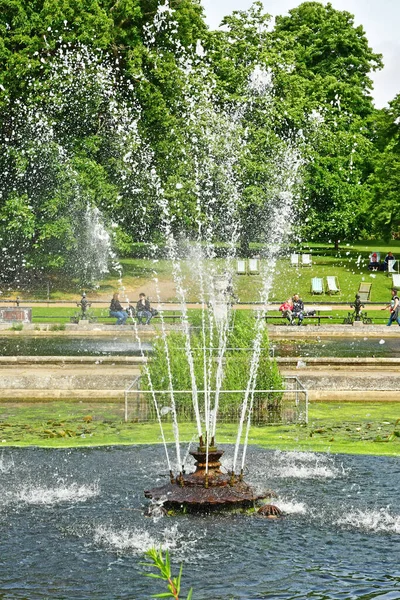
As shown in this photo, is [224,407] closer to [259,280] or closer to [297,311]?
[297,311]

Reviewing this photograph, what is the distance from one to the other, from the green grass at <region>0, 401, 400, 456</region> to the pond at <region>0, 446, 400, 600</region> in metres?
1.13

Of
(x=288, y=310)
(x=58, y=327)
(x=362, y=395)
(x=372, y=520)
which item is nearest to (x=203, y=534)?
(x=372, y=520)

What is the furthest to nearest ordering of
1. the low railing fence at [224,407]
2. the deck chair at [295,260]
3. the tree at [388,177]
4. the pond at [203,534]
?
Answer: the deck chair at [295,260], the tree at [388,177], the low railing fence at [224,407], the pond at [203,534]

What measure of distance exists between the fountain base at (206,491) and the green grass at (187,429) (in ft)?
11.2

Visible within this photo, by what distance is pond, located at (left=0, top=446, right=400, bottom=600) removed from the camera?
423 inches

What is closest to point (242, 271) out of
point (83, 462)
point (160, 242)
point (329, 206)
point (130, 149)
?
point (160, 242)

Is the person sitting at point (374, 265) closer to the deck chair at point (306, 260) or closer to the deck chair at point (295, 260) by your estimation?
the deck chair at point (306, 260)

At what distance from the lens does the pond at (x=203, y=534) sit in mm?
10734

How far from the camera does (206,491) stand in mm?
13250

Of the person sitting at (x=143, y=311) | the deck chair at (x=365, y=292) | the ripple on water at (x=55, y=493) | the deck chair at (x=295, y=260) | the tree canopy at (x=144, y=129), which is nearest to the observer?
the ripple on water at (x=55, y=493)

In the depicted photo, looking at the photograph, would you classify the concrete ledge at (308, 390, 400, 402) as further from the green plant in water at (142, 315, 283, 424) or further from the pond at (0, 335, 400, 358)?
the pond at (0, 335, 400, 358)

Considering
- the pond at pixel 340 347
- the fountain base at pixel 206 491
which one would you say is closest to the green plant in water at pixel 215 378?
the fountain base at pixel 206 491

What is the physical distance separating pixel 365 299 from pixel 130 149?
36.5ft

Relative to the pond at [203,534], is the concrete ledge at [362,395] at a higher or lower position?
higher
